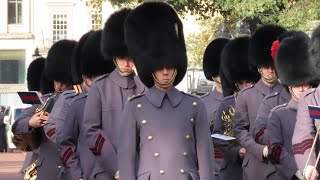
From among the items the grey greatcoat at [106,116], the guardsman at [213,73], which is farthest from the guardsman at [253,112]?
the grey greatcoat at [106,116]

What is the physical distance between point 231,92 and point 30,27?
61.5 meters

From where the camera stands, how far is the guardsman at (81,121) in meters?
9.68

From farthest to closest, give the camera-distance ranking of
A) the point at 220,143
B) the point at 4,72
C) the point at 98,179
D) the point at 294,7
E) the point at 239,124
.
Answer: the point at 4,72 → the point at 294,7 → the point at 220,143 → the point at 239,124 → the point at 98,179

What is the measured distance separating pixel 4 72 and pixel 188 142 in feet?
214

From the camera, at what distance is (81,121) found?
10008mm

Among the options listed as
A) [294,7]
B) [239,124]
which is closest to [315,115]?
[239,124]

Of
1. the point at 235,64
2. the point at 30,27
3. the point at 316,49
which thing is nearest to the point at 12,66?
the point at 30,27

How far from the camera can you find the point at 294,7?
2259cm

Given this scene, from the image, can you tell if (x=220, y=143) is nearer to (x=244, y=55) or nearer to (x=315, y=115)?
(x=244, y=55)

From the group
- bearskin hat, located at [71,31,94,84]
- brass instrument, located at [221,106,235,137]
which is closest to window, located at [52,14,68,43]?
brass instrument, located at [221,106,235,137]

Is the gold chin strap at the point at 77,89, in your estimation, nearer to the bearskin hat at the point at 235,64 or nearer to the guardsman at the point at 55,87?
the guardsman at the point at 55,87

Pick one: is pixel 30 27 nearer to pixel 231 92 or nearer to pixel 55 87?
pixel 231 92

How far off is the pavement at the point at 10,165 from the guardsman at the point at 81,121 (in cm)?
1149

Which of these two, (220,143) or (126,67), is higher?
(126,67)
